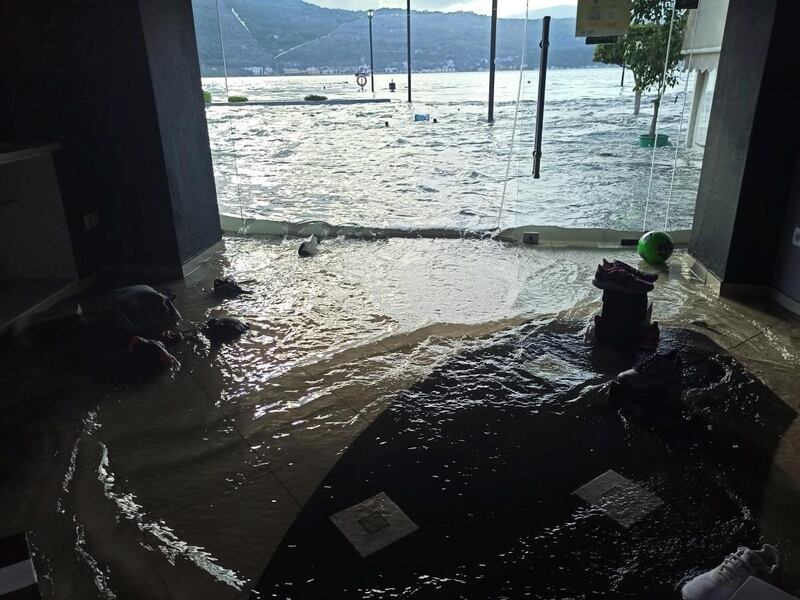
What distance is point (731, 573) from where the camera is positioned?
145 centimetres

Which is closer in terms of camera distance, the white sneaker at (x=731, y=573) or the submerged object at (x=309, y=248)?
the white sneaker at (x=731, y=573)

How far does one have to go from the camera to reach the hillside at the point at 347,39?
173 inches

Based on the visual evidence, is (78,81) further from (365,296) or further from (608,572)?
(608,572)

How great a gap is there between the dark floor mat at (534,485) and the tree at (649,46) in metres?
3.11

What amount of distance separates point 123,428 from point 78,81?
2488 mm

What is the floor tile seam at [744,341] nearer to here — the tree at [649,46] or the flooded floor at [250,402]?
the flooded floor at [250,402]

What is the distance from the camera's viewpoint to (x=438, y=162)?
9.23 meters

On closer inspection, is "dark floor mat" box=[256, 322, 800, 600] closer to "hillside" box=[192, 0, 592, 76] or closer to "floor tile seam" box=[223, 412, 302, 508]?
"floor tile seam" box=[223, 412, 302, 508]

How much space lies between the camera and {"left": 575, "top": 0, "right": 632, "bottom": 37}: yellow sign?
3936 mm

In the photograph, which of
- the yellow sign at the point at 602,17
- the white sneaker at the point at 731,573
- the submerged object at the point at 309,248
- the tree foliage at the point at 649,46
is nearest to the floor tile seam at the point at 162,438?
the white sneaker at the point at 731,573

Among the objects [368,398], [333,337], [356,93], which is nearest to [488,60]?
[333,337]

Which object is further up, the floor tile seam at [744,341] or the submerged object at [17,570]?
the submerged object at [17,570]

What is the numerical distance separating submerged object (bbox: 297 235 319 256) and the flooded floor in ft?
0.82

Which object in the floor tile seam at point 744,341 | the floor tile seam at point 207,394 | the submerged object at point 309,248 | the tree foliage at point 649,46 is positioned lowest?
the floor tile seam at point 207,394
